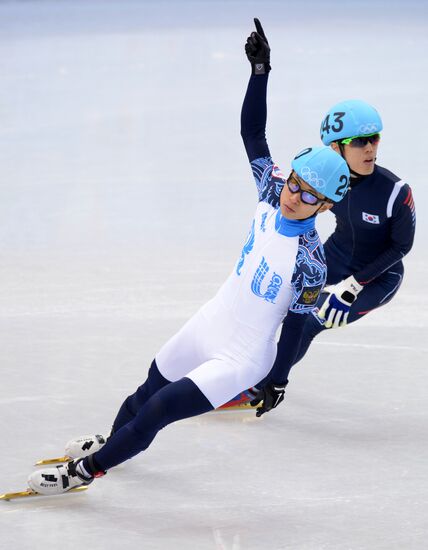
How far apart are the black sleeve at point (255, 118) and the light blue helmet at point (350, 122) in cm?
65

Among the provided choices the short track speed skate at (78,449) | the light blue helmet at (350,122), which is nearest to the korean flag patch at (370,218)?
the light blue helmet at (350,122)

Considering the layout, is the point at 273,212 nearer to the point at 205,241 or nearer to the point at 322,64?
the point at 205,241

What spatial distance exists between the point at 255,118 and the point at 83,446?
1.56 metres

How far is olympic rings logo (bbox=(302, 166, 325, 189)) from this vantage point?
4336 mm

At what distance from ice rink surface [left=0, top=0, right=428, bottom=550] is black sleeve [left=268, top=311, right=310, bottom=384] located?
1.84 ft

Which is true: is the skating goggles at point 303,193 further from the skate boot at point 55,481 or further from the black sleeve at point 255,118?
the skate boot at point 55,481

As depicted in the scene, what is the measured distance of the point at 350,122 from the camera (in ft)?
17.2

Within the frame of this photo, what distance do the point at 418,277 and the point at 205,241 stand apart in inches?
59.2

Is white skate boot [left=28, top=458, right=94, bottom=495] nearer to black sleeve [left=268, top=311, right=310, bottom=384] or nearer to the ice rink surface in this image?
the ice rink surface

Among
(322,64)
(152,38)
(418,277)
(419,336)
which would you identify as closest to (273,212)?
(419,336)

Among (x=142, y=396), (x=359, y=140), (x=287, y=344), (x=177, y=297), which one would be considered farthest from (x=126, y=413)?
(x=177, y=297)

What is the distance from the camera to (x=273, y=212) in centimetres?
453

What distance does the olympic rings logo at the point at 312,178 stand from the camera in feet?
14.2

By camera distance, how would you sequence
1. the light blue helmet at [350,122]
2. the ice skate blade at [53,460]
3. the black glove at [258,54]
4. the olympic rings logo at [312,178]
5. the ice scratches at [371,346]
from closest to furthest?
1. the olympic rings logo at [312,178]
2. the black glove at [258,54]
3. the ice skate blade at [53,460]
4. the light blue helmet at [350,122]
5. the ice scratches at [371,346]
